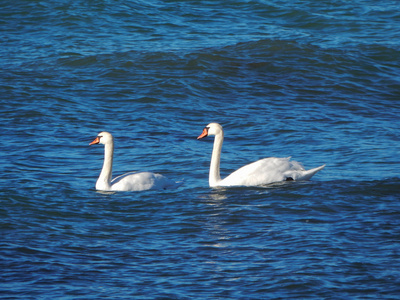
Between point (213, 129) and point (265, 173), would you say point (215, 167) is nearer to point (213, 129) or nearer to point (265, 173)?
point (213, 129)

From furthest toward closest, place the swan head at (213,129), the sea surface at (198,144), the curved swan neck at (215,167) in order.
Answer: the swan head at (213,129), the curved swan neck at (215,167), the sea surface at (198,144)

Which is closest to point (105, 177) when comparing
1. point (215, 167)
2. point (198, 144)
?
point (215, 167)

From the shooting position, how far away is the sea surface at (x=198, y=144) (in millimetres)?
7477

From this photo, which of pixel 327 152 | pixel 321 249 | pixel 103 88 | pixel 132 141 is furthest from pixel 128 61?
pixel 321 249

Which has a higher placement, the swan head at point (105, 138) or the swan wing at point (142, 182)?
the swan head at point (105, 138)

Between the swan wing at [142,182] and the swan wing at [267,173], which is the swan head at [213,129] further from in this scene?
the swan wing at [142,182]

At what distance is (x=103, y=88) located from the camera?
17172mm

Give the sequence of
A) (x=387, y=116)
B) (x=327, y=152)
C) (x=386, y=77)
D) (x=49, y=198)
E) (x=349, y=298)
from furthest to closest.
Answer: (x=386, y=77), (x=387, y=116), (x=327, y=152), (x=49, y=198), (x=349, y=298)

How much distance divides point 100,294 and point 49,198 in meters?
3.34

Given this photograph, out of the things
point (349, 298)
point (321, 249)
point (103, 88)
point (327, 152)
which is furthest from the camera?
point (103, 88)

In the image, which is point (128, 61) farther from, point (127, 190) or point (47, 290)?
point (47, 290)

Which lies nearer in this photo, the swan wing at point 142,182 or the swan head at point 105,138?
the swan wing at point 142,182

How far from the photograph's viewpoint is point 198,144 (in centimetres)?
1352

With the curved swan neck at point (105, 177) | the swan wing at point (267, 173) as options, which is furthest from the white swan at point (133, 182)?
the swan wing at point (267, 173)
